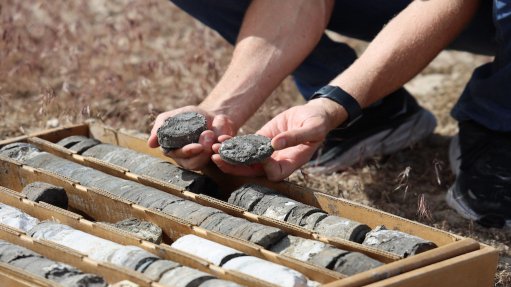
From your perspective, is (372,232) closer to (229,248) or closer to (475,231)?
(229,248)

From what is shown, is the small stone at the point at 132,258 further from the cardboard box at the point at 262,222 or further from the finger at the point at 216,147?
the finger at the point at 216,147

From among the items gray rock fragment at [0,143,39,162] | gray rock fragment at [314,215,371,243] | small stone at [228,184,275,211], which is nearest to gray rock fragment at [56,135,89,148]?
gray rock fragment at [0,143,39,162]

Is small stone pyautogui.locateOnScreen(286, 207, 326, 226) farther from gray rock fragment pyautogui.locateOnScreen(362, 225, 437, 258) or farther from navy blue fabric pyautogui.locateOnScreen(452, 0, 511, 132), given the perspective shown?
navy blue fabric pyautogui.locateOnScreen(452, 0, 511, 132)

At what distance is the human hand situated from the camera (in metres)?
2.60

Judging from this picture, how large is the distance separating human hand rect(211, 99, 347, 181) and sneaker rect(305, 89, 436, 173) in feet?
3.05

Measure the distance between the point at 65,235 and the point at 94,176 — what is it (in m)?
0.43

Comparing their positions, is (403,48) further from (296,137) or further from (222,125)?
(222,125)

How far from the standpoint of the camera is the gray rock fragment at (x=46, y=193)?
8.42 ft

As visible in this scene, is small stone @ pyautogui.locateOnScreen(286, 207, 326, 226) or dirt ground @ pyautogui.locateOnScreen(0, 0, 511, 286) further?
dirt ground @ pyautogui.locateOnScreen(0, 0, 511, 286)

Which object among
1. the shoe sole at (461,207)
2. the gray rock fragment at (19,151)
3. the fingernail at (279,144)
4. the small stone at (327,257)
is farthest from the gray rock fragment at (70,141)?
the shoe sole at (461,207)

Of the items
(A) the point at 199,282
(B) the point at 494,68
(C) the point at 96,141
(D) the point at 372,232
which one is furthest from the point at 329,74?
(A) the point at 199,282

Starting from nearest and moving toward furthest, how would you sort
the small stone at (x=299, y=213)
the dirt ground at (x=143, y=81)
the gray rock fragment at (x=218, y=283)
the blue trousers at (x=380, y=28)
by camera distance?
the gray rock fragment at (x=218, y=283) → the small stone at (x=299, y=213) → the blue trousers at (x=380, y=28) → the dirt ground at (x=143, y=81)

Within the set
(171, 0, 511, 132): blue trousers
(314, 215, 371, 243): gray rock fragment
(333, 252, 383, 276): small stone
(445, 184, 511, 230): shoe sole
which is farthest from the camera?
(445, 184, 511, 230): shoe sole

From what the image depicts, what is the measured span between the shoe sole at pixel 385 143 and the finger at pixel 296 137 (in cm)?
100
